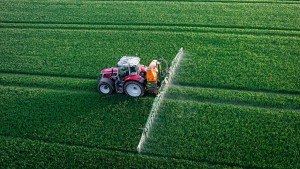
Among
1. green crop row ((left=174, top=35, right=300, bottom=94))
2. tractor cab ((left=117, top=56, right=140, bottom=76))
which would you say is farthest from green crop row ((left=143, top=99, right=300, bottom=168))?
tractor cab ((left=117, top=56, right=140, bottom=76))


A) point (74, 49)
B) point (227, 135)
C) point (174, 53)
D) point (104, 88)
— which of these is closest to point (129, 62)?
point (104, 88)

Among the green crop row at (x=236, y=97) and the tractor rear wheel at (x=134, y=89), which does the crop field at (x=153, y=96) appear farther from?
the tractor rear wheel at (x=134, y=89)

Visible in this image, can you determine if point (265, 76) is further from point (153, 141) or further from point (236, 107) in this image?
point (153, 141)

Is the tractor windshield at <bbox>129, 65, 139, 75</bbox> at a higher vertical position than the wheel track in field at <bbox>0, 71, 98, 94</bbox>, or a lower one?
higher

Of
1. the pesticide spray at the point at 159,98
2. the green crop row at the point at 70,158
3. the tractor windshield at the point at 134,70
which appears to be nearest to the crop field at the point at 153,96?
the green crop row at the point at 70,158

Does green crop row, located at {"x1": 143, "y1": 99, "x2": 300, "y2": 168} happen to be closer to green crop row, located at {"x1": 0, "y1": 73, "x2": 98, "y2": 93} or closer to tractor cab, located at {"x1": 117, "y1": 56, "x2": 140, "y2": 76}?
tractor cab, located at {"x1": 117, "y1": 56, "x2": 140, "y2": 76}

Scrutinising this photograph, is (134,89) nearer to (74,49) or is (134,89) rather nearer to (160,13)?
(74,49)

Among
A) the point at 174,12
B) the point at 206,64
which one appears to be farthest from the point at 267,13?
the point at 206,64
